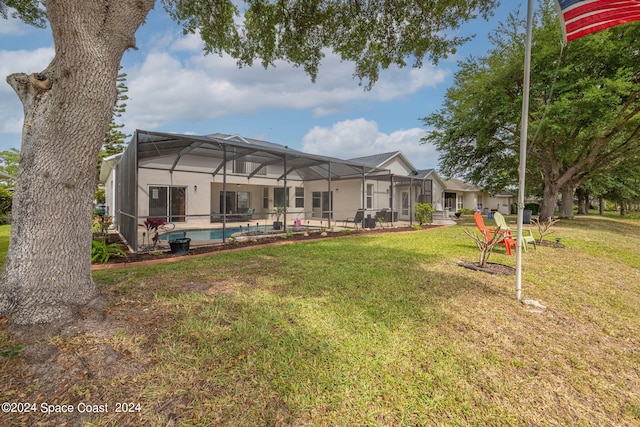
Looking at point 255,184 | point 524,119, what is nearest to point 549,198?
point 524,119

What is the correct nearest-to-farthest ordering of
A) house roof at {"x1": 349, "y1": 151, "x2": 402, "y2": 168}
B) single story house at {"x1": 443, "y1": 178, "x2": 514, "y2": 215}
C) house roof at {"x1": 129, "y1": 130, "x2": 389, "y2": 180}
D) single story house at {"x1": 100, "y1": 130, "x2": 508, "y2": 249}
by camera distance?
house roof at {"x1": 129, "y1": 130, "x2": 389, "y2": 180}
single story house at {"x1": 100, "y1": 130, "x2": 508, "y2": 249}
house roof at {"x1": 349, "y1": 151, "x2": 402, "y2": 168}
single story house at {"x1": 443, "y1": 178, "x2": 514, "y2": 215}

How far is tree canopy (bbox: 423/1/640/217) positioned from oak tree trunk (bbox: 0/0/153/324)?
12438mm

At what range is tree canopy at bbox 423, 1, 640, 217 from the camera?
11383 mm

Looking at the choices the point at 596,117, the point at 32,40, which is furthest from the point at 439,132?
the point at 32,40

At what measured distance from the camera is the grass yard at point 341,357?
181cm

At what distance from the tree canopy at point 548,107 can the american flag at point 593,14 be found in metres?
7.31

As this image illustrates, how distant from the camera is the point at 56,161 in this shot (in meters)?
2.59

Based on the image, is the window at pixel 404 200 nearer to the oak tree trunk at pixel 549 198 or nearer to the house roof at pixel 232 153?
the house roof at pixel 232 153

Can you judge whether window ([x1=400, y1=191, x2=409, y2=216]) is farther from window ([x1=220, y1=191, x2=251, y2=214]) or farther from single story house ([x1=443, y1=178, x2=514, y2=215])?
window ([x1=220, y1=191, x2=251, y2=214])

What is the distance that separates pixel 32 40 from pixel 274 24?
5.60m

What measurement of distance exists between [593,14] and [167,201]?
1574 cm

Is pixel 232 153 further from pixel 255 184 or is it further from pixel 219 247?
pixel 255 184

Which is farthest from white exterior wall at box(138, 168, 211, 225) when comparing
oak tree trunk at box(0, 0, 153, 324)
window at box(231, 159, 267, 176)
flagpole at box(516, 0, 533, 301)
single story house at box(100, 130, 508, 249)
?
flagpole at box(516, 0, 533, 301)

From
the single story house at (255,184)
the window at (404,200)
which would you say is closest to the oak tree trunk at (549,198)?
the single story house at (255,184)
